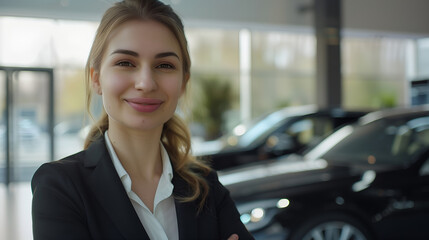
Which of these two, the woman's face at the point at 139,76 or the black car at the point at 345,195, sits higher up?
the woman's face at the point at 139,76

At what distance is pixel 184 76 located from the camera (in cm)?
148

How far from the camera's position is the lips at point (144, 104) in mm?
1254

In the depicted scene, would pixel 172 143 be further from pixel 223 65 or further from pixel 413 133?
pixel 223 65

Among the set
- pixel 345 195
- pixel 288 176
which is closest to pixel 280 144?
pixel 288 176

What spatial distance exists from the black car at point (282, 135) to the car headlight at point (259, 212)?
2.34 m

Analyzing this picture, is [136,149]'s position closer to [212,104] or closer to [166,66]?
[166,66]

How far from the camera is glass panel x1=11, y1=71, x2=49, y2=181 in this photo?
2483 mm

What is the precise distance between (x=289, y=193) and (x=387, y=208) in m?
0.68

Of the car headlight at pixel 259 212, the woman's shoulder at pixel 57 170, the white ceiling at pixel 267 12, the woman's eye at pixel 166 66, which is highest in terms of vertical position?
the white ceiling at pixel 267 12

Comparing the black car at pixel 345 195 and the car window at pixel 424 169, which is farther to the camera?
the car window at pixel 424 169

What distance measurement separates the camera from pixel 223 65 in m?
13.4

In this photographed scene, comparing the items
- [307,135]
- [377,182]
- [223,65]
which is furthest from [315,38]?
[377,182]

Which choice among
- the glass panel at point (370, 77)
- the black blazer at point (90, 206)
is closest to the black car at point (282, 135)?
the black blazer at point (90, 206)

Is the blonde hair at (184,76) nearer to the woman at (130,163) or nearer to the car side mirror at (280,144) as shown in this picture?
the woman at (130,163)
